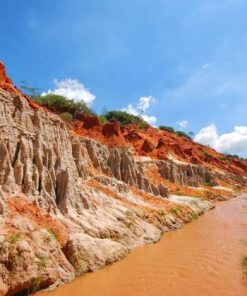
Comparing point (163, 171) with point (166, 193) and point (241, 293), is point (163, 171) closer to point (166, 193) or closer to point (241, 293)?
point (166, 193)

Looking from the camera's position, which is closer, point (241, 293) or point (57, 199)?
point (241, 293)

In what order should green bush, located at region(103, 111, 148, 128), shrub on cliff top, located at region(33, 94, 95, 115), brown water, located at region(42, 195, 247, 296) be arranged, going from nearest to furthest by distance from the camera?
brown water, located at region(42, 195, 247, 296)
shrub on cliff top, located at region(33, 94, 95, 115)
green bush, located at region(103, 111, 148, 128)

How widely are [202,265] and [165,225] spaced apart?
7237 millimetres

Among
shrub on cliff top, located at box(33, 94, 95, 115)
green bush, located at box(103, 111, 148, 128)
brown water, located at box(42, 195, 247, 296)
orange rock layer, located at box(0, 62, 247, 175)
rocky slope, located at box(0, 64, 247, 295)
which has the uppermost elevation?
green bush, located at box(103, 111, 148, 128)

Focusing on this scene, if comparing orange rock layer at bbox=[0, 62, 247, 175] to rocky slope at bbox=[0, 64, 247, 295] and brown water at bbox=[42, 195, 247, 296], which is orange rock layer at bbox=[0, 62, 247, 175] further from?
brown water at bbox=[42, 195, 247, 296]

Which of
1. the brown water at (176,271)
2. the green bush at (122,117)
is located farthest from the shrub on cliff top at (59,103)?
the brown water at (176,271)

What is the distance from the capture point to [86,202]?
1684 centimetres

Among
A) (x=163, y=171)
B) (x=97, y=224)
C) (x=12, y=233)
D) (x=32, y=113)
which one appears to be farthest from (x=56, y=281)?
(x=163, y=171)

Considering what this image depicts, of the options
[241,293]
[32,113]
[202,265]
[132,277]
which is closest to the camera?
[241,293]

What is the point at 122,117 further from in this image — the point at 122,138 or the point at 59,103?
the point at 122,138

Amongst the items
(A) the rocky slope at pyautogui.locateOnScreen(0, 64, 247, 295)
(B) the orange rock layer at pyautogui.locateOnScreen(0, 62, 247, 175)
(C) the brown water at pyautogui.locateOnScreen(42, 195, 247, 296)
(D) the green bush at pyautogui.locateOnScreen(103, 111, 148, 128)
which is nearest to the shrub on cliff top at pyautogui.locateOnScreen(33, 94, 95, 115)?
(B) the orange rock layer at pyautogui.locateOnScreen(0, 62, 247, 175)

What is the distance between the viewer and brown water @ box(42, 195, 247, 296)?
10.6 meters

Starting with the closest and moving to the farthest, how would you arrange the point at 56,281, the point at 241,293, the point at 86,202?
the point at 241,293 → the point at 56,281 → the point at 86,202

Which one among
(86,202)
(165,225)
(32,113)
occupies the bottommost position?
(165,225)
